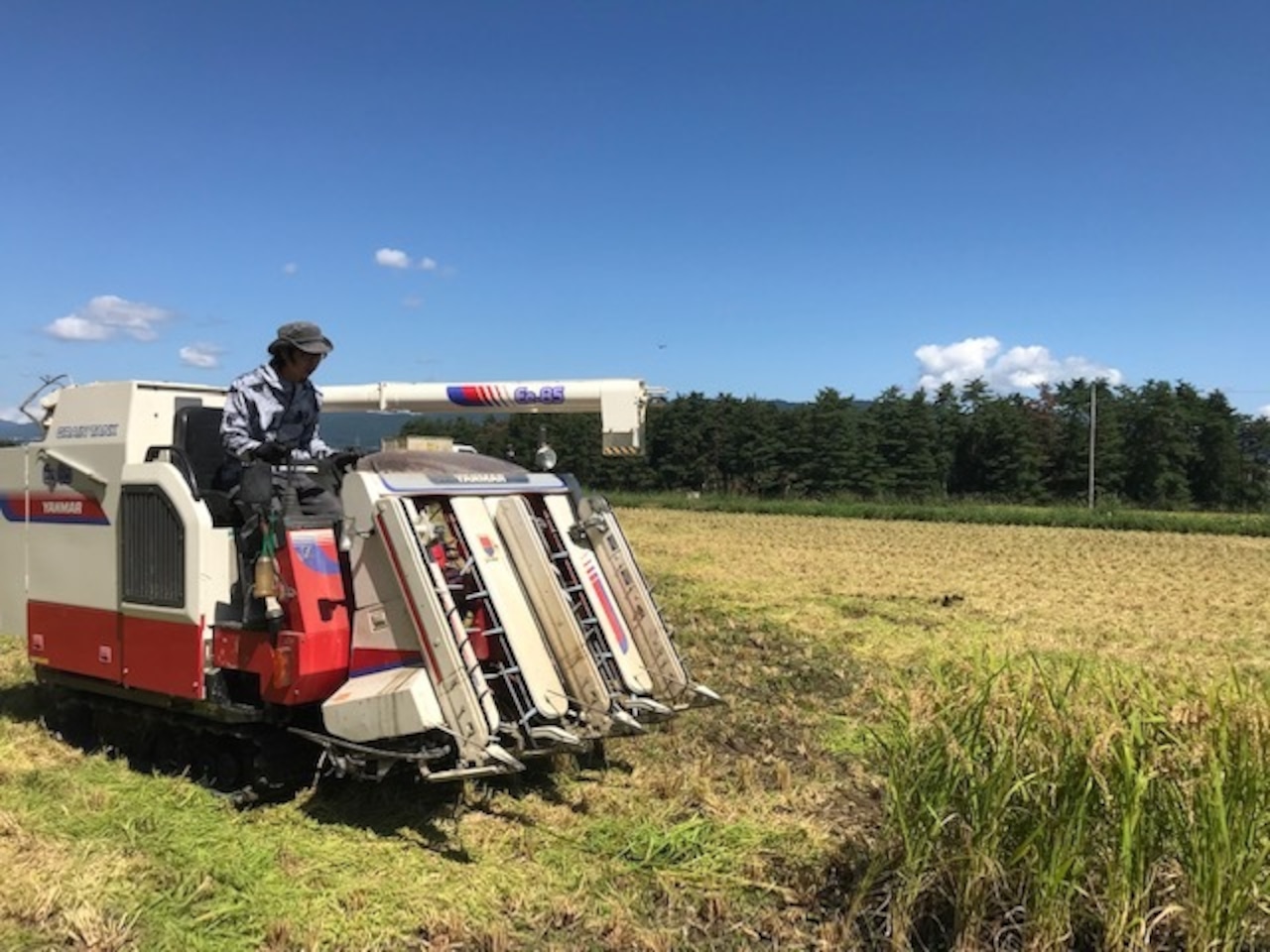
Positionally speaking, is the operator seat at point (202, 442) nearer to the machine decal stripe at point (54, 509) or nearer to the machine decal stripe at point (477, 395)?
the machine decal stripe at point (54, 509)

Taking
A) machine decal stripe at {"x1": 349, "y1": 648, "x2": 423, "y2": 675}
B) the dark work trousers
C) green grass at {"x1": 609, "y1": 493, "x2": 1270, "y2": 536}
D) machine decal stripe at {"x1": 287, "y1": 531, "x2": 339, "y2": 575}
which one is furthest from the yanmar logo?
green grass at {"x1": 609, "y1": 493, "x2": 1270, "y2": 536}

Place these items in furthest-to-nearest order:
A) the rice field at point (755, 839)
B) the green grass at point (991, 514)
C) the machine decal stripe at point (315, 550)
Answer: the green grass at point (991, 514) < the machine decal stripe at point (315, 550) < the rice field at point (755, 839)

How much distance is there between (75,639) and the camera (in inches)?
255

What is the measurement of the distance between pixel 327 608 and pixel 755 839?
252 centimetres

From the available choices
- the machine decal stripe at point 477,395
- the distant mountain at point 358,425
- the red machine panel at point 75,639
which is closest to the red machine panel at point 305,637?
the red machine panel at point 75,639

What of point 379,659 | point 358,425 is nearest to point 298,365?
point 379,659

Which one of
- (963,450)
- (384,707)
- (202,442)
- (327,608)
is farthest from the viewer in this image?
(963,450)

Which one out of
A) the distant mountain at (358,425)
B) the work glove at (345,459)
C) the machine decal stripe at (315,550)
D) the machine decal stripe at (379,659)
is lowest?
the machine decal stripe at (379,659)

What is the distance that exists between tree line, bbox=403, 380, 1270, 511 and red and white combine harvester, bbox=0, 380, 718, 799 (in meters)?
43.9

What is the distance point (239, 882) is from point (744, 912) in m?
2.20

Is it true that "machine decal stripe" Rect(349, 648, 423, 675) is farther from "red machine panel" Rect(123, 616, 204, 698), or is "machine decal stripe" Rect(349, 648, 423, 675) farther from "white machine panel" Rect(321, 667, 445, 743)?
"red machine panel" Rect(123, 616, 204, 698)

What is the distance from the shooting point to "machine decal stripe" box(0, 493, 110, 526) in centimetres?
628

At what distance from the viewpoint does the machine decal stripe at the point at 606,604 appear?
5.91 m

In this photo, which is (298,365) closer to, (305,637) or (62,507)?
(305,637)
